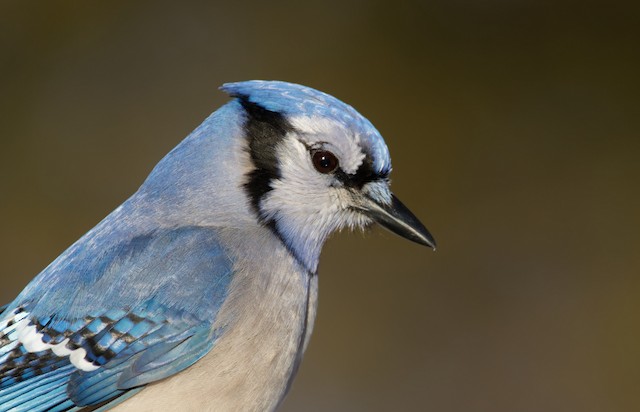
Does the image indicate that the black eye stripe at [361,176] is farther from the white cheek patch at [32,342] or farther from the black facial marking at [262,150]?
the white cheek patch at [32,342]

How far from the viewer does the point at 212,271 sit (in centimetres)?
187

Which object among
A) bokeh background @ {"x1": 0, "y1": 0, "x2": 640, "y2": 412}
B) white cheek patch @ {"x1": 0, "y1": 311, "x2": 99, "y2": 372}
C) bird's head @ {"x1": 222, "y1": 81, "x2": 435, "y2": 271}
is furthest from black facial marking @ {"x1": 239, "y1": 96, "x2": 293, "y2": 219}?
bokeh background @ {"x1": 0, "y1": 0, "x2": 640, "y2": 412}

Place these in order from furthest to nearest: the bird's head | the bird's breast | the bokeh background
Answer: the bokeh background < the bird's head < the bird's breast

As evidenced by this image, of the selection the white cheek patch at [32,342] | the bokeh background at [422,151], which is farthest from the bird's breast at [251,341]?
the bokeh background at [422,151]

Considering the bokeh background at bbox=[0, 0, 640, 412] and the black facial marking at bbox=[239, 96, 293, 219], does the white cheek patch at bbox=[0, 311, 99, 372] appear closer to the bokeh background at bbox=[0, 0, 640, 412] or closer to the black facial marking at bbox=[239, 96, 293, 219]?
the black facial marking at bbox=[239, 96, 293, 219]

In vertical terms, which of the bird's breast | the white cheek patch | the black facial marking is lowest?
the white cheek patch

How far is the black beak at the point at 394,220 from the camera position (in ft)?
6.53

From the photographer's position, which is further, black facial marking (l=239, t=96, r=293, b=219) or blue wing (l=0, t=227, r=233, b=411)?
black facial marking (l=239, t=96, r=293, b=219)

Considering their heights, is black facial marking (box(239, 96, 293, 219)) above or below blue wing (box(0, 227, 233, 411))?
above

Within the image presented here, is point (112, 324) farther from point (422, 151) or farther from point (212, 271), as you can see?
point (422, 151)

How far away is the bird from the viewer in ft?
5.84

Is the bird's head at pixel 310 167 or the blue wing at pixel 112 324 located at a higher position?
the bird's head at pixel 310 167

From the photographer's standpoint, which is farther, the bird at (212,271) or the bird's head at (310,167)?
the bird's head at (310,167)

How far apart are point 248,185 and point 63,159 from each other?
2.52 m
